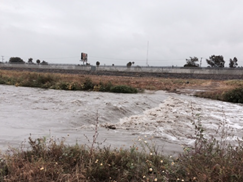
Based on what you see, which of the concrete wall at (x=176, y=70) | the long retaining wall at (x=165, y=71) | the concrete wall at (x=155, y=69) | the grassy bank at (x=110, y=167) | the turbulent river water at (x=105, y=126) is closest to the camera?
the grassy bank at (x=110, y=167)

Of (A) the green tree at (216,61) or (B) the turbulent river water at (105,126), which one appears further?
(A) the green tree at (216,61)

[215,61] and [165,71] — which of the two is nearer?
[165,71]

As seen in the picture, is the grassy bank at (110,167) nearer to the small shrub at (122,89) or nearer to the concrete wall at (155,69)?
the small shrub at (122,89)

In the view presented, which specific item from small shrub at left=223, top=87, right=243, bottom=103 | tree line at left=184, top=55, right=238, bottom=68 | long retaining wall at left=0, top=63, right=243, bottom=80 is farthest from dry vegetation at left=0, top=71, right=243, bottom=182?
tree line at left=184, top=55, right=238, bottom=68

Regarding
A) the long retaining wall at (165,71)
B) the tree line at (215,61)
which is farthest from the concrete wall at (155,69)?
the tree line at (215,61)

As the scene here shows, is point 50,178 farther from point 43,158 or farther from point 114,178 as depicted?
point 114,178

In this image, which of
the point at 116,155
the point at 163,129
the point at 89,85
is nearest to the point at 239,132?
the point at 163,129

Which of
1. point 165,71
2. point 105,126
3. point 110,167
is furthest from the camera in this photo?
→ point 165,71

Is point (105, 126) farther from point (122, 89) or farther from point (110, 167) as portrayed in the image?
point (122, 89)

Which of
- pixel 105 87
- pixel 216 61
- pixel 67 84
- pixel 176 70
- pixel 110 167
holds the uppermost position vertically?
pixel 216 61

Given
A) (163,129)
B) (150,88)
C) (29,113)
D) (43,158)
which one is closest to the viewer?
(43,158)

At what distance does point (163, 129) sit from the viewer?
287 inches

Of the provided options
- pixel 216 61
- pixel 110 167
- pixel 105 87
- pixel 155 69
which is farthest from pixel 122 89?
pixel 216 61

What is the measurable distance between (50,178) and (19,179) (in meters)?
0.41
